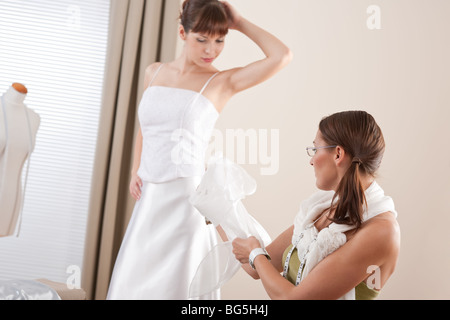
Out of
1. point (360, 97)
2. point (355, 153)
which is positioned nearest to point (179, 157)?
point (355, 153)

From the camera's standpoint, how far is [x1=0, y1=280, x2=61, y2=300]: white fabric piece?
121cm

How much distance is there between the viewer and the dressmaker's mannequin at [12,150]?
141cm

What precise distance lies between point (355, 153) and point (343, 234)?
218mm

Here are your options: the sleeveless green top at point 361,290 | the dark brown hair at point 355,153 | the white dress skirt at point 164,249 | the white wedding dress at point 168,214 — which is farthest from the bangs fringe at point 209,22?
the sleeveless green top at point 361,290

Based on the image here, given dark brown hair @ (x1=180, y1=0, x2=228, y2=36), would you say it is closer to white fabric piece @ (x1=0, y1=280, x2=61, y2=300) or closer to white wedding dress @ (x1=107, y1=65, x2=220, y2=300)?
white wedding dress @ (x1=107, y1=65, x2=220, y2=300)

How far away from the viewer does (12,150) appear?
4.66 ft

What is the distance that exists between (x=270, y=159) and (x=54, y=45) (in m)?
1.40

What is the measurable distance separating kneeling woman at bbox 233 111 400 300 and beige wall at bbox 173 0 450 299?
142 cm

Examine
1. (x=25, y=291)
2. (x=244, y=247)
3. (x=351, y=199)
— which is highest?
(x=351, y=199)

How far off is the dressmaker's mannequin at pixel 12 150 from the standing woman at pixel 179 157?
0.44m

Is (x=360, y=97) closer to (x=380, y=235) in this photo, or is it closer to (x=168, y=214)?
(x=168, y=214)

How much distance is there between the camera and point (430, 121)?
2854mm

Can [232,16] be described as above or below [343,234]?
above
